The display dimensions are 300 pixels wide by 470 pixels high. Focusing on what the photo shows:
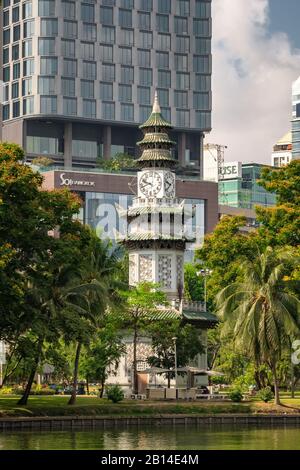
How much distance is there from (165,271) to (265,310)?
14.1 metres

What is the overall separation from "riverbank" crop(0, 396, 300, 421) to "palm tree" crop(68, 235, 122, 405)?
2728 mm

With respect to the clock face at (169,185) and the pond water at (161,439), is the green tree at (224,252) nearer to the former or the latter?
the clock face at (169,185)

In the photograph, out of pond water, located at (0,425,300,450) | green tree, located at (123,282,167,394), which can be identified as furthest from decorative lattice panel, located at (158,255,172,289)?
pond water, located at (0,425,300,450)

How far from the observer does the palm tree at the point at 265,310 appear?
97.9 meters

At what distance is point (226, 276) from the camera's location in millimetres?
116750

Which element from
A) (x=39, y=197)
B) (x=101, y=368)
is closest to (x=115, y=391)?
(x=101, y=368)

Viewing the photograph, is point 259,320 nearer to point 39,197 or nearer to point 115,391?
point 115,391

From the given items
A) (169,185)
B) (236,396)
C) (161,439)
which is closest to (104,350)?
(236,396)

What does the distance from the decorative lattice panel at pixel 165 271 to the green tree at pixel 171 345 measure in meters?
4.21

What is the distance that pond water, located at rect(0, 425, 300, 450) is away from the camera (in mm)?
69938

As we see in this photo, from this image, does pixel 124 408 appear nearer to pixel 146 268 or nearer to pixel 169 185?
pixel 146 268

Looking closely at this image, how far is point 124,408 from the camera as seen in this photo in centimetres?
9150

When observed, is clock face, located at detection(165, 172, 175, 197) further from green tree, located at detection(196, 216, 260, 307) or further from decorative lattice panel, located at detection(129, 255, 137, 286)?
green tree, located at detection(196, 216, 260, 307)

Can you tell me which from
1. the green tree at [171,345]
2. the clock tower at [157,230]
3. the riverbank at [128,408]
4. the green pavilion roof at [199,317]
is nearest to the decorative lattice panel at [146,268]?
the clock tower at [157,230]
